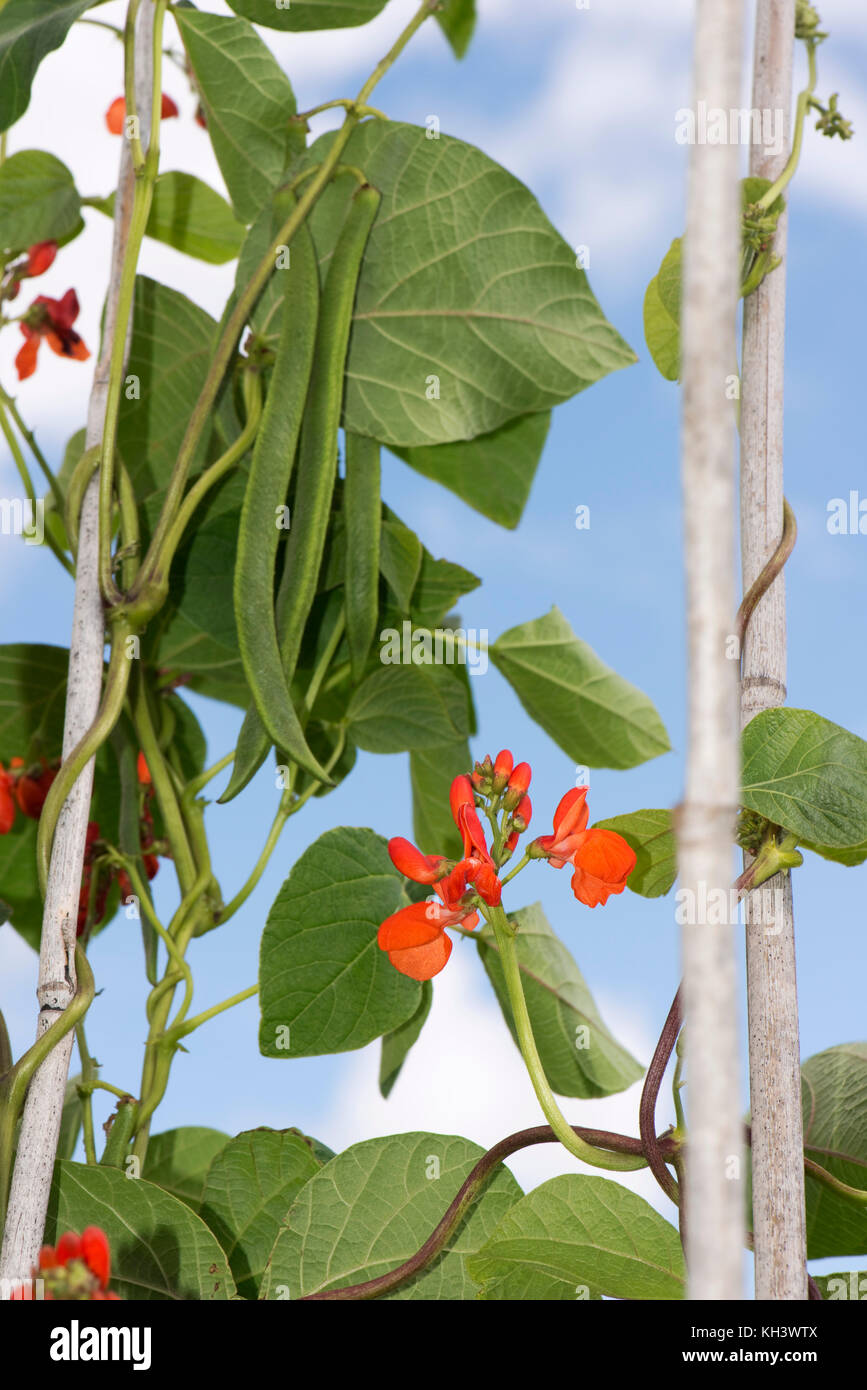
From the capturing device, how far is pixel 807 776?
49 centimetres

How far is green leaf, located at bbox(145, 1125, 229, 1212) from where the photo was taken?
789 mm

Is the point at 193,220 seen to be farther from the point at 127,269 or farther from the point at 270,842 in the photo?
the point at 270,842

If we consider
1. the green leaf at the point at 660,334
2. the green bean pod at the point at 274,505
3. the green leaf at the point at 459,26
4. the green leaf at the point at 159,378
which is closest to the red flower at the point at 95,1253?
the green bean pod at the point at 274,505

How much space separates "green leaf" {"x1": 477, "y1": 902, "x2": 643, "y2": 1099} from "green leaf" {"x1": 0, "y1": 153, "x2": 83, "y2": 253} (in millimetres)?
606

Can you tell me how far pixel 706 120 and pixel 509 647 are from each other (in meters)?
0.66

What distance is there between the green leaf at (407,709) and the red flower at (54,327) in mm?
339

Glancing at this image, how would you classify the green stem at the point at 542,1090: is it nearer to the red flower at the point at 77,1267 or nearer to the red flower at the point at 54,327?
the red flower at the point at 77,1267

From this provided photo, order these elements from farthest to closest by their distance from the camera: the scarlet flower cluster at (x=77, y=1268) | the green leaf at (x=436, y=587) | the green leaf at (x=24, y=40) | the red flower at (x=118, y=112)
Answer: the red flower at (x=118, y=112), the green leaf at (x=436, y=587), the green leaf at (x=24, y=40), the scarlet flower cluster at (x=77, y=1268)

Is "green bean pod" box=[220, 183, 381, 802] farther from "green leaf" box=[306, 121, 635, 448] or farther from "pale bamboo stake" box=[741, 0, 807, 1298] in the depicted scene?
"pale bamboo stake" box=[741, 0, 807, 1298]

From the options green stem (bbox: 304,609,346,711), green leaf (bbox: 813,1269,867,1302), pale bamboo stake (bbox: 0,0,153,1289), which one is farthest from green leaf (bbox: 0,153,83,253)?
green leaf (bbox: 813,1269,867,1302)

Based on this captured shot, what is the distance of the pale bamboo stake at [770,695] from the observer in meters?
0.45

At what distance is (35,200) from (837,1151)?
0.83 metres

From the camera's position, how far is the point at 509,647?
0.88 m
